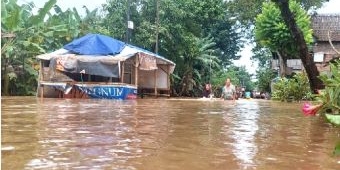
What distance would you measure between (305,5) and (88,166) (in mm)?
33574

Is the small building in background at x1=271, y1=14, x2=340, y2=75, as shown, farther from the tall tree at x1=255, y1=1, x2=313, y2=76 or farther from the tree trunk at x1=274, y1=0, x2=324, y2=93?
the tree trunk at x1=274, y1=0, x2=324, y2=93

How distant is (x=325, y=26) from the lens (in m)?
33.1

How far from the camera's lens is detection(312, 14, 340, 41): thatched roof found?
32.2 metres

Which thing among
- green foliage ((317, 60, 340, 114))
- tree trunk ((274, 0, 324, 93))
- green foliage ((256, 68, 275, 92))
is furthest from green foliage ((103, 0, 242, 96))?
green foliage ((317, 60, 340, 114))

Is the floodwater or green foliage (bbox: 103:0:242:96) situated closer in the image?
the floodwater

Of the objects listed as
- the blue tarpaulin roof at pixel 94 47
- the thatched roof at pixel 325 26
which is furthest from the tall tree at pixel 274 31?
the thatched roof at pixel 325 26

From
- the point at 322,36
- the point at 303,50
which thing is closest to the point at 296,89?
the point at 303,50

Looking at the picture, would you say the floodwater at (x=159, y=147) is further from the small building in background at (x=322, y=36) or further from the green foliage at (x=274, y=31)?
the small building in background at (x=322, y=36)

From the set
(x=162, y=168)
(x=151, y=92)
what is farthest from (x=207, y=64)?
(x=162, y=168)

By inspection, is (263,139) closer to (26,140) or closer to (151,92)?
(26,140)

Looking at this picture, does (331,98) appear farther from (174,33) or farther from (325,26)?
(325,26)

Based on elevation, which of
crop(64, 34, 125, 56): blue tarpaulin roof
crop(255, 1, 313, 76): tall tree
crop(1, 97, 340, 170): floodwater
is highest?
crop(255, 1, 313, 76): tall tree

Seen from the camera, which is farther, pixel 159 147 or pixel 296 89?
pixel 296 89

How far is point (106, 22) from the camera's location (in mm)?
28875
